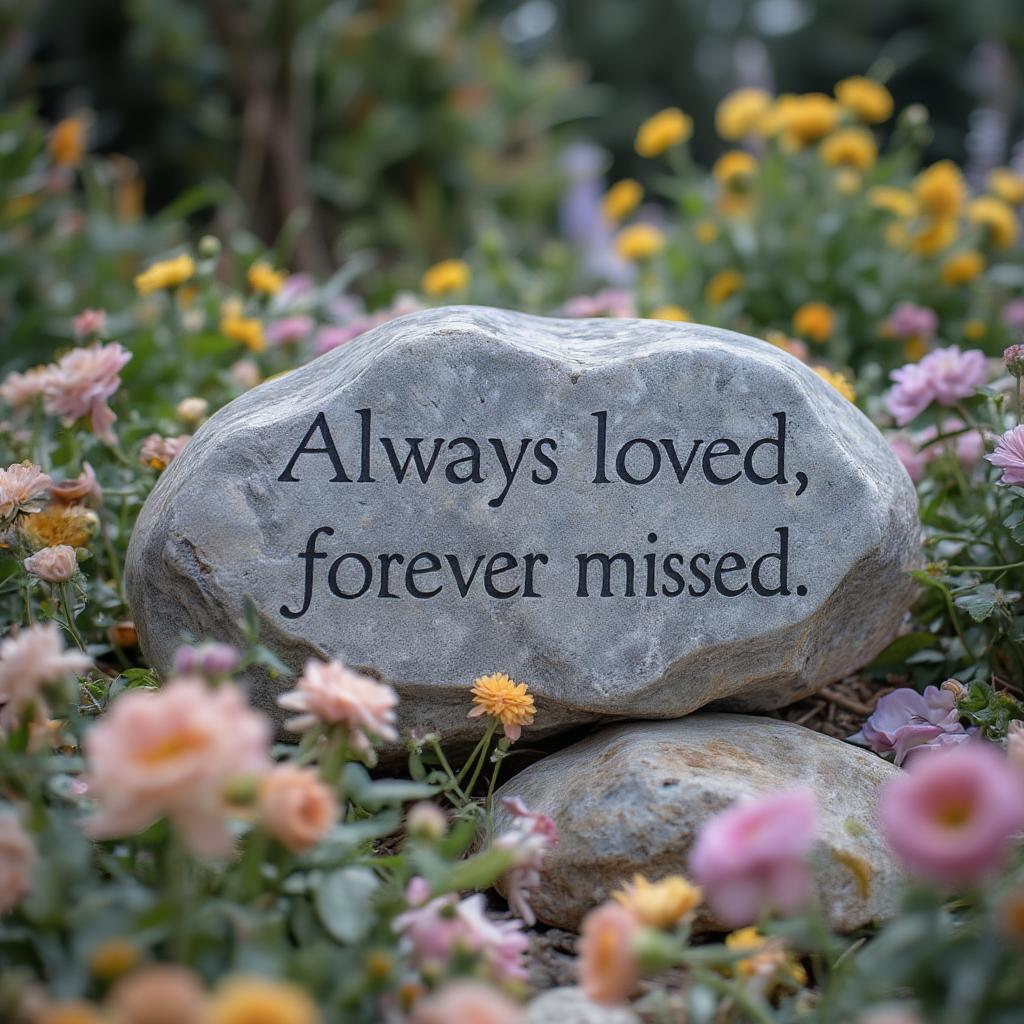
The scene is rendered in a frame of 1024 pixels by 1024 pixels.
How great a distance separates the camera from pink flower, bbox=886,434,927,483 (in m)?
1.96

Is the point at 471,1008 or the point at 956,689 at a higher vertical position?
the point at 471,1008

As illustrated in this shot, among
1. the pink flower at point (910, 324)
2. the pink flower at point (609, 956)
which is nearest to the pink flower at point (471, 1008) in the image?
the pink flower at point (609, 956)

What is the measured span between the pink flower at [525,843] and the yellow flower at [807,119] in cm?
233

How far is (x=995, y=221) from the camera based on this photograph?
113 inches

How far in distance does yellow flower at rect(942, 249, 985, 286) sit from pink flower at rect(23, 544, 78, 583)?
2.35m

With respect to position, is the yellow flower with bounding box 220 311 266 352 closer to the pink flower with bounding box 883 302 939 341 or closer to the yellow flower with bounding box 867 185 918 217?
the pink flower with bounding box 883 302 939 341

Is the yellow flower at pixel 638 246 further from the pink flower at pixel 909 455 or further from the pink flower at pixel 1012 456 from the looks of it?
the pink flower at pixel 1012 456

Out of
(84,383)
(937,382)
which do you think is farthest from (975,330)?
(84,383)

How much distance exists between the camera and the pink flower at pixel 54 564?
1.44 metres

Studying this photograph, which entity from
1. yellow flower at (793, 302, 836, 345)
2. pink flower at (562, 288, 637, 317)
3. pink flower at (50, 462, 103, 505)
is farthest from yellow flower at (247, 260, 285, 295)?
yellow flower at (793, 302, 836, 345)

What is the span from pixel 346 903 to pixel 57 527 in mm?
823

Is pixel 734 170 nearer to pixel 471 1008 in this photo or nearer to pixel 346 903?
pixel 346 903

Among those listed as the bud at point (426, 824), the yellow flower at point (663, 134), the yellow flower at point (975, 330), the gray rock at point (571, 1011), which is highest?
the yellow flower at point (663, 134)

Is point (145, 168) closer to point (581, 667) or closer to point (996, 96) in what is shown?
point (996, 96)
